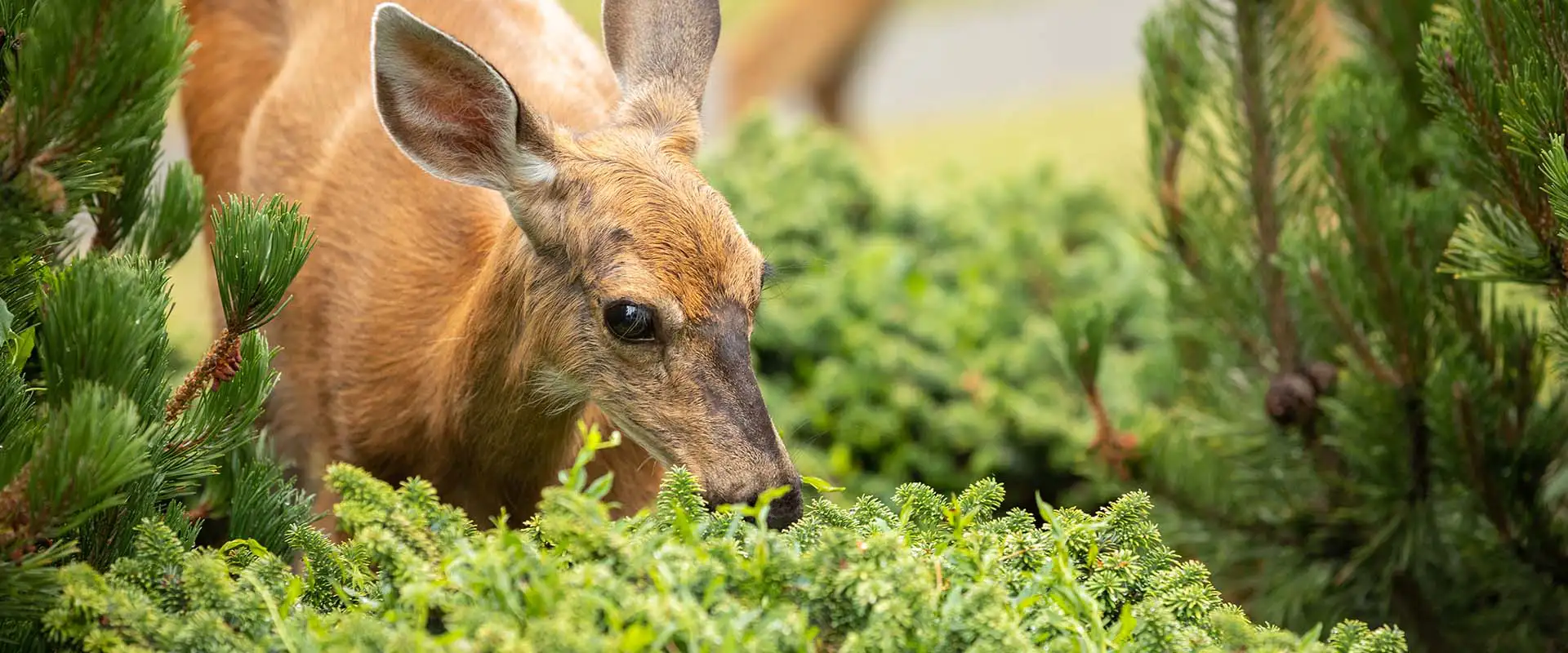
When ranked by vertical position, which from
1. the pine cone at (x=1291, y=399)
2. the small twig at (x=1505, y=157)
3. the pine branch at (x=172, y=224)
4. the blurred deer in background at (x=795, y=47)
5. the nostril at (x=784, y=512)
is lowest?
the nostril at (x=784, y=512)

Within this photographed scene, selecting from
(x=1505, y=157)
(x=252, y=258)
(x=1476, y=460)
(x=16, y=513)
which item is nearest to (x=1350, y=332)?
(x=1476, y=460)

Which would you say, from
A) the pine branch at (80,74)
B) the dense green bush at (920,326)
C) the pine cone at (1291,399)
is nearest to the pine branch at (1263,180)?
the pine cone at (1291,399)

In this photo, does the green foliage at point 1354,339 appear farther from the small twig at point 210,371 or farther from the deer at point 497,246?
the small twig at point 210,371

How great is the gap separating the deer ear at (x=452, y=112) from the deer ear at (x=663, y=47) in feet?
1.32

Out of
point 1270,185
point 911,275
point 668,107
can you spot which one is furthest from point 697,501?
point 911,275

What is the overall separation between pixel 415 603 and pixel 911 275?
13.5 feet

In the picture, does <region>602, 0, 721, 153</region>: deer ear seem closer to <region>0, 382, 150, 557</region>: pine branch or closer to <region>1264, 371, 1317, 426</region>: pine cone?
<region>1264, 371, 1317, 426</region>: pine cone

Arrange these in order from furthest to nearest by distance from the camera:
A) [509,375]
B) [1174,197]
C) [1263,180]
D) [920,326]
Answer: [920,326] < [1174,197] < [1263,180] < [509,375]

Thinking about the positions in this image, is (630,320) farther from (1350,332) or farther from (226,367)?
(1350,332)

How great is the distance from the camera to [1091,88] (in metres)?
13.5

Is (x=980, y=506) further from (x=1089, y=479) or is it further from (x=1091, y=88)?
(x=1091, y=88)

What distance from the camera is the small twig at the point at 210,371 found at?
7.76 ft

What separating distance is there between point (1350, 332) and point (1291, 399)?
0.24 meters

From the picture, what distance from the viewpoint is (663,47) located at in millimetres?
3643
